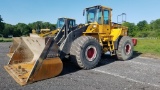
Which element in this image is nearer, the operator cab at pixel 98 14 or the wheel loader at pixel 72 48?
the wheel loader at pixel 72 48

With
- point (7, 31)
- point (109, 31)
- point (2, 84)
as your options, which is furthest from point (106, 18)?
point (7, 31)

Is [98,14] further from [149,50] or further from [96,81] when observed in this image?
[149,50]

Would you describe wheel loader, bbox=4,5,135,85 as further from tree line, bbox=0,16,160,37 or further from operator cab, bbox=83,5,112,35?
tree line, bbox=0,16,160,37

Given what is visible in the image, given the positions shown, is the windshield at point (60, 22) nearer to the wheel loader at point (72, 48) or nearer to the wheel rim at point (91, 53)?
the wheel loader at point (72, 48)

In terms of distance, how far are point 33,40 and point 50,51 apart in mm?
1441

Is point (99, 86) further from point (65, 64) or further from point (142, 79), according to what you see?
point (65, 64)

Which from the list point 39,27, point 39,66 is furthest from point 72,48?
point 39,27

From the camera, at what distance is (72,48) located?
812 cm

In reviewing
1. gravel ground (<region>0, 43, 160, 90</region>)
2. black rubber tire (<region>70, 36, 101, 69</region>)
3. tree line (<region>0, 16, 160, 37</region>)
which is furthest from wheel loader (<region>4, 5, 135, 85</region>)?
tree line (<region>0, 16, 160, 37</region>)

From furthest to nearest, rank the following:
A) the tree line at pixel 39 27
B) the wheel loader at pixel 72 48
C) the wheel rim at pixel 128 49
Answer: the tree line at pixel 39 27
the wheel rim at pixel 128 49
the wheel loader at pixel 72 48

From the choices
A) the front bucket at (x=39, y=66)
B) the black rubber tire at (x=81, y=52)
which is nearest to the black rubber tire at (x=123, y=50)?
the black rubber tire at (x=81, y=52)

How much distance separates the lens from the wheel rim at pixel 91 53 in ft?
27.8

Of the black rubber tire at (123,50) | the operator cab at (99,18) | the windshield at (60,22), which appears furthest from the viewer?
the windshield at (60,22)

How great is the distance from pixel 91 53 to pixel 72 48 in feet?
3.38
